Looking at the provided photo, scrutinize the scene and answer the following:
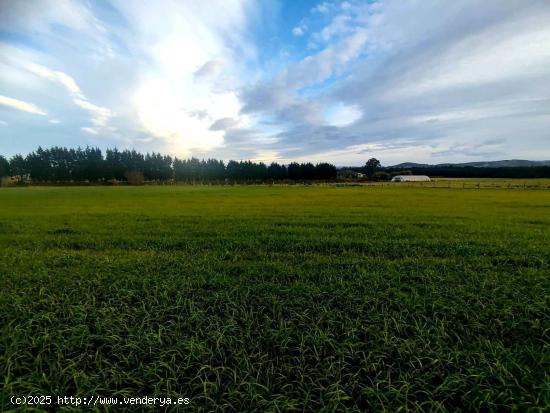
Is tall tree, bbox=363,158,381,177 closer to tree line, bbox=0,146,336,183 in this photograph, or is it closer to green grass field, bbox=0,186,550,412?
tree line, bbox=0,146,336,183

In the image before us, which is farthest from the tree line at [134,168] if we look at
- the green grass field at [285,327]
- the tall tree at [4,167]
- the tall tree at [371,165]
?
the green grass field at [285,327]

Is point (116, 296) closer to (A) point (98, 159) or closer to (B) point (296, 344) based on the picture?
(B) point (296, 344)

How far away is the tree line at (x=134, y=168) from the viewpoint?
114250 mm

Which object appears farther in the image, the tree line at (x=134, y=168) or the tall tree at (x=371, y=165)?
the tall tree at (x=371, y=165)

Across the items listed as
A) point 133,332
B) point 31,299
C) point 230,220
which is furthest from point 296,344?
point 230,220

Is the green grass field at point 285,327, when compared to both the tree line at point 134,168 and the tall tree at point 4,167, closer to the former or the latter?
the tree line at point 134,168

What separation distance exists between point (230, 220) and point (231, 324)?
38.4ft

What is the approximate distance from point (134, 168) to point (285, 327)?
142m

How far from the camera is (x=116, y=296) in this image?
6.19 meters

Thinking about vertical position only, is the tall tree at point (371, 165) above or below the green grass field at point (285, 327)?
above

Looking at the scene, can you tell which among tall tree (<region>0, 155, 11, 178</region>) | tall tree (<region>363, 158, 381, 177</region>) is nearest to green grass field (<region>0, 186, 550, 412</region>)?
tall tree (<region>0, 155, 11, 178</region>)

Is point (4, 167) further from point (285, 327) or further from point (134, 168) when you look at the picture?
point (285, 327)

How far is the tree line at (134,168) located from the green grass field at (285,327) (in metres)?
115

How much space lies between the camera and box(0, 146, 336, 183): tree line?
114250 millimetres
